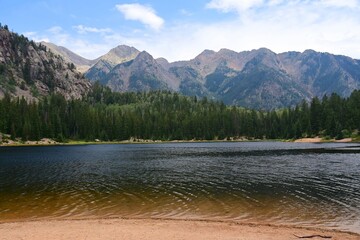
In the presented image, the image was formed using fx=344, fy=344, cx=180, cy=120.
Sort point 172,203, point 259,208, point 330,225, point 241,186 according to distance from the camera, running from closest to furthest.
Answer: point 330,225, point 259,208, point 172,203, point 241,186

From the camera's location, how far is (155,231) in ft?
92.3

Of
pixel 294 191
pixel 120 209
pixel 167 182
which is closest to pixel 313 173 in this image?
pixel 294 191

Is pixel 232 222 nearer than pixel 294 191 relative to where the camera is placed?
Yes

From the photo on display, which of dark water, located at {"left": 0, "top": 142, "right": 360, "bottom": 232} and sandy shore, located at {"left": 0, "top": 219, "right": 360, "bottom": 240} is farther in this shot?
dark water, located at {"left": 0, "top": 142, "right": 360, "bottom": 232}

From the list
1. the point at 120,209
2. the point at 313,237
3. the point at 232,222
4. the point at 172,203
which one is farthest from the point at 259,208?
the point at 120,209

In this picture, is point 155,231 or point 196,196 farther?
point 196,196

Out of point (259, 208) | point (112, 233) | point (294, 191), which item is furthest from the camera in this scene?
point (294, 191)

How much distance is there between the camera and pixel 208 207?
39344 mm

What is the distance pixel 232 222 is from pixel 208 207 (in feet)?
26.5

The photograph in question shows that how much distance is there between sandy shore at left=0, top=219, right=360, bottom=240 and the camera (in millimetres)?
26177

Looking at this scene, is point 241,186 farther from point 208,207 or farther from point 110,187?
point 110,187

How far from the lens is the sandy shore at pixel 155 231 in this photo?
26.2m

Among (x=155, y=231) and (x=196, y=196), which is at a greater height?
(x=155, y=231)

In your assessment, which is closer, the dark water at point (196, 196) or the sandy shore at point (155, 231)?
the sandy shore at point (155, 231)
